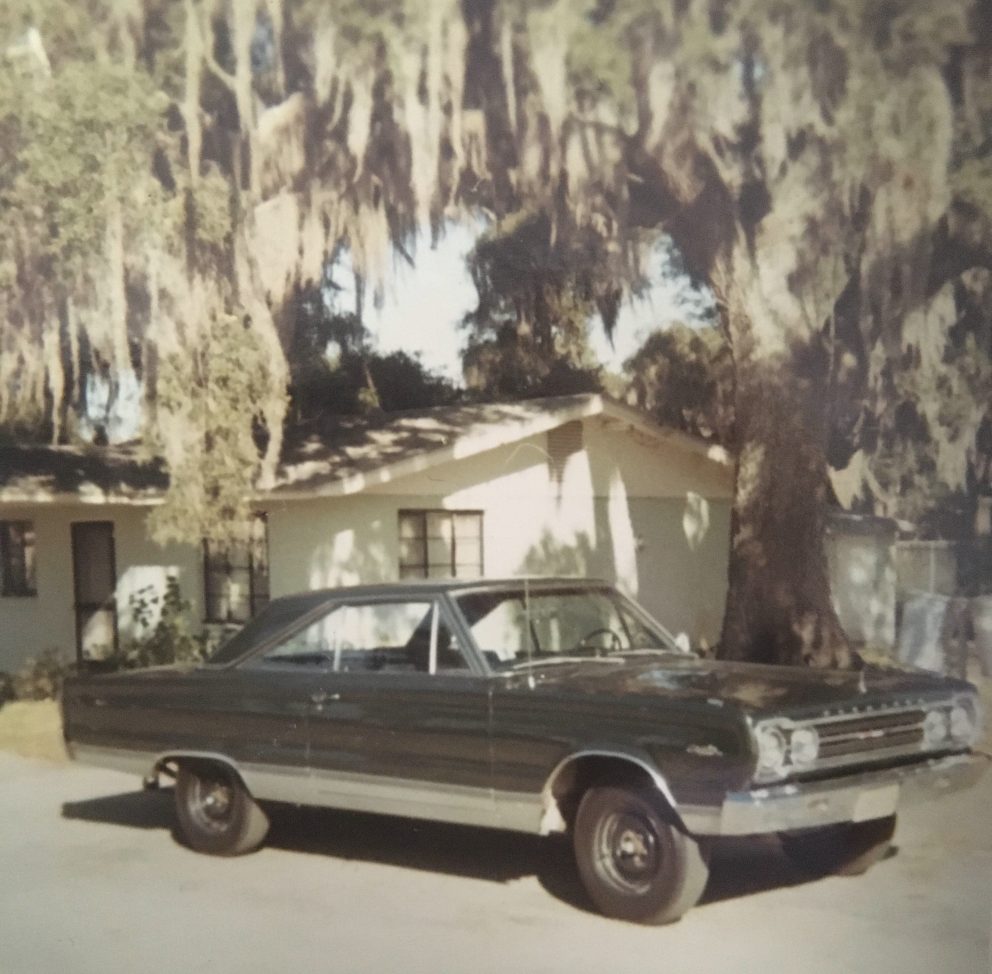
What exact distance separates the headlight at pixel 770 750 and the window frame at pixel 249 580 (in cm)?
280

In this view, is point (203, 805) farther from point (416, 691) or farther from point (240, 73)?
point (240, 73)

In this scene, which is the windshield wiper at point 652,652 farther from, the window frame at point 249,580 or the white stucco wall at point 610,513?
the window frame at point 249,580

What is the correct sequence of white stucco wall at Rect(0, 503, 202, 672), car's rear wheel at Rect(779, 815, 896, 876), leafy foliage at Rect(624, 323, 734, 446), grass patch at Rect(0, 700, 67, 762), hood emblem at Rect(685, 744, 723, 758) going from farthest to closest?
1. grass patch at Rect(0, 700, 67, 762)
2. white stucco wall at Rect(0, 503, 202, 672)
3. leafy foliage at Rect(624, 323, 734, 446)
4. car's rear wheel at Rect(779, 815, 896, 876)
5. hood emblem at Rect(685, 744, 723, 758)

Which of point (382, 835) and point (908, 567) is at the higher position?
point (908, 567)

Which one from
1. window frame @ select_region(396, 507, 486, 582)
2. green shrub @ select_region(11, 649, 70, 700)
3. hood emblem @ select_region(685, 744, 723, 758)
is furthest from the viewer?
green shrub @ select_region(11, 649, 70, 700)

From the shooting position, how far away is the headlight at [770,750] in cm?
436

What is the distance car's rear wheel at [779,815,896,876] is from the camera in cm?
498

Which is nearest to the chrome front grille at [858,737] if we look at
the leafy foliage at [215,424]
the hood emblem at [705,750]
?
the hood emblem at [705,750]

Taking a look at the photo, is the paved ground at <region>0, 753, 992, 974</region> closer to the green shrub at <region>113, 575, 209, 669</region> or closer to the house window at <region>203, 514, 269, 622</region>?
the green shrub at <region>113, 575, 209, 669</region>

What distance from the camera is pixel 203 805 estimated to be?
20.2ft

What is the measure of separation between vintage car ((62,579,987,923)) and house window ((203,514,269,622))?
468 millimetres

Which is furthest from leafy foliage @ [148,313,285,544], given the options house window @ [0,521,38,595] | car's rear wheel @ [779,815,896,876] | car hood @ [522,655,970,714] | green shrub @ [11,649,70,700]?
car's rear wheel @ [779,815,896,876]

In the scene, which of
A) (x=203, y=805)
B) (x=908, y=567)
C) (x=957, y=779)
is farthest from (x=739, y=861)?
(x=203, y=805)

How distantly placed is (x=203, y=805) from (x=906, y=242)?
422 cm
